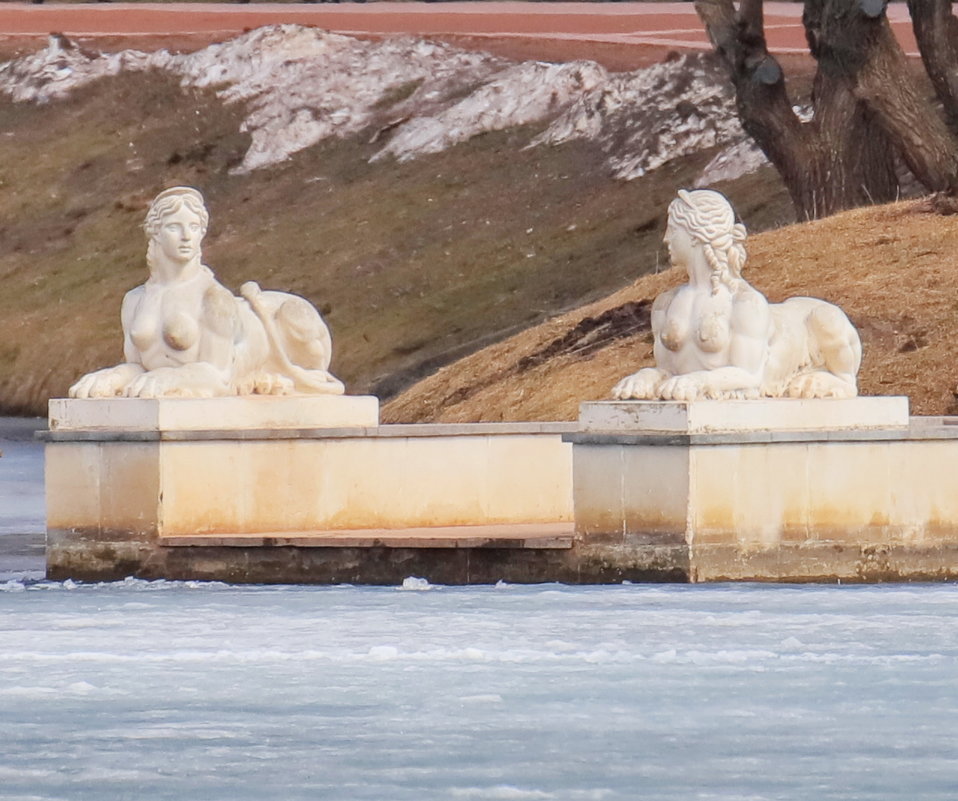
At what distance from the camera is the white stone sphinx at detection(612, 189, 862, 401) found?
52.5 feet

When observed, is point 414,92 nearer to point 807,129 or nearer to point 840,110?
point 807,129

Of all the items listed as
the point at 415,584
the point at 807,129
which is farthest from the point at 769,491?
the point at 807,129

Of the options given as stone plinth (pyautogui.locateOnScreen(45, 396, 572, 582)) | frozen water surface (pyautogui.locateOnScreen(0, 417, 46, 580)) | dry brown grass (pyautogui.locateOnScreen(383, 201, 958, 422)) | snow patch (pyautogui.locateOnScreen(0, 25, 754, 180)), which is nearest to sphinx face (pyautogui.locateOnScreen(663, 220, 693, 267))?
stone plinth (pyautogui.locateOnScreen(45, 396, 572, 582))

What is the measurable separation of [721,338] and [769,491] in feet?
3.13

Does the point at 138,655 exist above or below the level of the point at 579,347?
below

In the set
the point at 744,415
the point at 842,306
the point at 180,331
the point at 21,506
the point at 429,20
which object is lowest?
the point at 21,506

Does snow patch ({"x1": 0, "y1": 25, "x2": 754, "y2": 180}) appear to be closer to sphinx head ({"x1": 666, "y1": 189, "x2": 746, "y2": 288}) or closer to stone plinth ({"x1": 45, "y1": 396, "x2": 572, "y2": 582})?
stone plinth ({"x1": 45, "y1": 396, "x2": 572, "y2": 582})

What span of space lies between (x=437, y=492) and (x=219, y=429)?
5.72ft

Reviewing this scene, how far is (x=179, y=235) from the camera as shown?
1688 centimetres

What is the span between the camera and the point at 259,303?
57.3 ft

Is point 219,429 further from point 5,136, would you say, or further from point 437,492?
point 5,136

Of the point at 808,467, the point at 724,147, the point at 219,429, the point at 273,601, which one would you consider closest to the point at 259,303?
the point at 219,429

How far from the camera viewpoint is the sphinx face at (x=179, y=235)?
1688cm

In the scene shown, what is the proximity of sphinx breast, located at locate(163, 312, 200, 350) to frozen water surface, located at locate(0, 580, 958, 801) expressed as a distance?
1.85m
